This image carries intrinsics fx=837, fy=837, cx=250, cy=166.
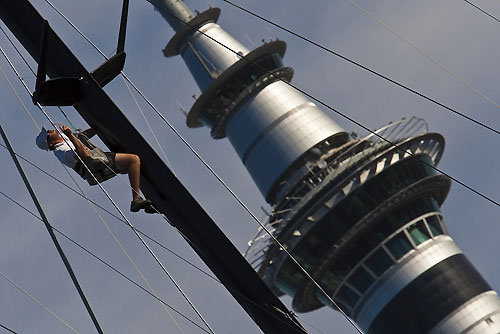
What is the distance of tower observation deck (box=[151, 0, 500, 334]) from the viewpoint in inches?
3115

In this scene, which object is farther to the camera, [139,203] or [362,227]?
[362,227]

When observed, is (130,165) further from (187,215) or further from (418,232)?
(418,232)

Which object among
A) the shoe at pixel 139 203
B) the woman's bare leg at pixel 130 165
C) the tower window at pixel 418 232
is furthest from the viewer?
the tower window at pixel 418 232

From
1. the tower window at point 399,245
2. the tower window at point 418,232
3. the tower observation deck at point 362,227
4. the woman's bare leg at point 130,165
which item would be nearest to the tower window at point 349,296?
the tower observation deck at point 362,227

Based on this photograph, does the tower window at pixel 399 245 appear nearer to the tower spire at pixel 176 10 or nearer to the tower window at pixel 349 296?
the tower window at pixel 349 296

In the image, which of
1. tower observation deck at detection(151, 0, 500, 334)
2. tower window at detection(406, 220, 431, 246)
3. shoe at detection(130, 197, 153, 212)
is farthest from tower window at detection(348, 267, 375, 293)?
shoe at detection(130, 197, 153, 212)

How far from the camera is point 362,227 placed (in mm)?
81438

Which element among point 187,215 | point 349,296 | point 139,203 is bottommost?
point 349,296

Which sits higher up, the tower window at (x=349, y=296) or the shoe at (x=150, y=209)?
the shoe at (x=150, y=209)

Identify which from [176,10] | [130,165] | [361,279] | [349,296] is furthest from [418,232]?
[130,165]

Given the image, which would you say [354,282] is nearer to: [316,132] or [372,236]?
[372,236]

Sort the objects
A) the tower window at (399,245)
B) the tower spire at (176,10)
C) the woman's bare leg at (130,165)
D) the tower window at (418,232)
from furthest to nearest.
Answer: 1. the tower spire at (176,10)
2. the tower window at (418,232)
3. the tower window at (399,245)
4. the woman's bare leg at (130,165)

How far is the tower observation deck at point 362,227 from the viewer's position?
7912 cm

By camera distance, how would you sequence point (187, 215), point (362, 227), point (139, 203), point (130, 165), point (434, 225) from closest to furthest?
point (139, 203) → point (130, 165) → point (187, 215) → point (362, 227) → point (434, 225)
